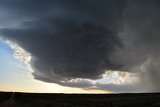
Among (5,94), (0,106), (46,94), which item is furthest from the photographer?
(46,94)

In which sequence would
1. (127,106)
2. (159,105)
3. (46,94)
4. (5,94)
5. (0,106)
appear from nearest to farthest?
(0,106)
(159,105)
(127,106)
(5,94)
(46,94)

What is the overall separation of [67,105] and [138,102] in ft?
50.9

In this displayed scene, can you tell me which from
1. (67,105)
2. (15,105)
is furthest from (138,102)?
(15,105)

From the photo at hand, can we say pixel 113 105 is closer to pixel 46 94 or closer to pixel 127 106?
pixel 127 106

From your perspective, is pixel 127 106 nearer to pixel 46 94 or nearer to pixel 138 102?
pixel 138 102

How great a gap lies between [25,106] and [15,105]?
4.61 metres

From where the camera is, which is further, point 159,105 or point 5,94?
point 5,94

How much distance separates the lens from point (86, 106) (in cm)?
7638

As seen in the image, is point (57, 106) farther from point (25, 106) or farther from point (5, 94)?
point (5, 94)

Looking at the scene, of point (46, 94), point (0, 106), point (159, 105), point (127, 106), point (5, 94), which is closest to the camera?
point (0, 106)

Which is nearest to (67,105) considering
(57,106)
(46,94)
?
(57,106)

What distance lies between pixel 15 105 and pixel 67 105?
14939 mm

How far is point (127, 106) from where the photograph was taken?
75312 mm

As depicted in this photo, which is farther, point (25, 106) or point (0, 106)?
point (25, 106)
